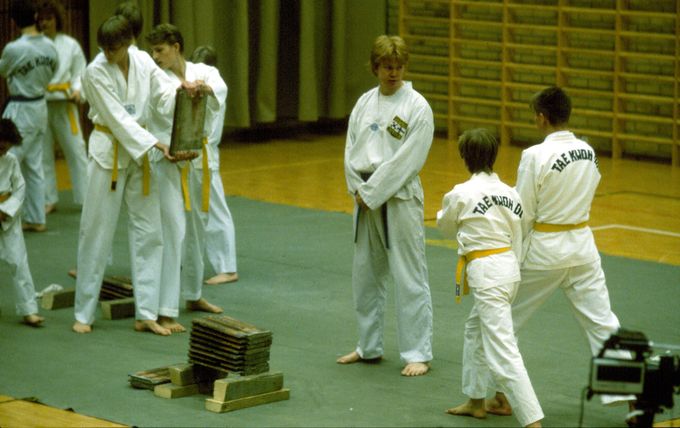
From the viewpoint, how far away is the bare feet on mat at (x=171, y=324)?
6516 mm

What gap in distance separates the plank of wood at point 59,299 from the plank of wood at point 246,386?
201 centimetres

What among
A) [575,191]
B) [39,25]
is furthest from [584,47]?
[575,191]

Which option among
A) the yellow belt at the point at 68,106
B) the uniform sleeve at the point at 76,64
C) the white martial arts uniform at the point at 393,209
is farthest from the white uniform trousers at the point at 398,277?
the uniform sleeve at the point at 76,64

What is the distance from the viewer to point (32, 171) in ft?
30.0

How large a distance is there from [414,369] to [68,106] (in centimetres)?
498

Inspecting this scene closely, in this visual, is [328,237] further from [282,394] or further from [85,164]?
[282,394]

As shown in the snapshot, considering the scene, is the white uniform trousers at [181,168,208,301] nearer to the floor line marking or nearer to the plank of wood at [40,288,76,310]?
the plank of wood at [40,288,76,310]

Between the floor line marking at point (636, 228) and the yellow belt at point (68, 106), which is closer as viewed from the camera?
the floor line marking at point (636, 228)

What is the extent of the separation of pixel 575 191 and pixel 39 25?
5186 mm

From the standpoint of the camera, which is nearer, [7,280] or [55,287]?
[55,287]

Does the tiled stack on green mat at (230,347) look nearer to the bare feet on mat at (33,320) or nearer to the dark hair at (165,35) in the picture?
the bare feet on mat at (33,320)

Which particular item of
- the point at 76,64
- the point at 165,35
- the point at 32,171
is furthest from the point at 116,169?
the point at 76,64

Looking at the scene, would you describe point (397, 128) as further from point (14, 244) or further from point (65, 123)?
point (65, 123)

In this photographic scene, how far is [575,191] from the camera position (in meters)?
5.02
